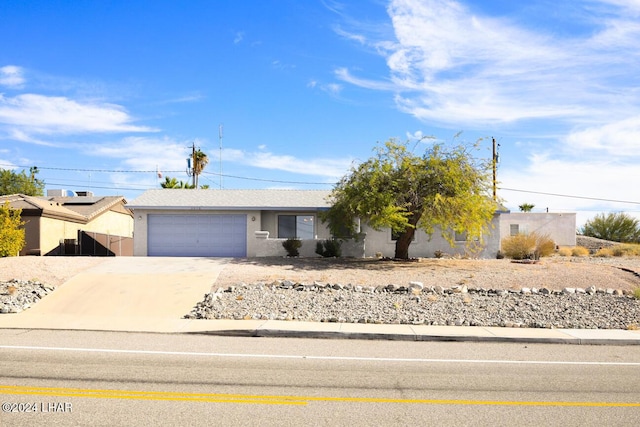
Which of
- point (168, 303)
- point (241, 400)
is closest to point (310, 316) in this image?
point (168, 303)

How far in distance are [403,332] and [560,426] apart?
6464mm

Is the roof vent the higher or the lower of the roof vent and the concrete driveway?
the higher

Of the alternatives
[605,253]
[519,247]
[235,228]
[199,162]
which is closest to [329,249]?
[235,228]

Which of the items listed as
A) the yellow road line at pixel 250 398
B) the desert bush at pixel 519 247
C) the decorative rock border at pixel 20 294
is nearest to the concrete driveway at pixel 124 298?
the decorative rock border at pixel 20 294

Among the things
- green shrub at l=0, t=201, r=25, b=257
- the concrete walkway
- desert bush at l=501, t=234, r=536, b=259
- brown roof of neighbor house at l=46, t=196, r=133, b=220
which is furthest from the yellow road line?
brown roof of neighbor house at l=46, t=196, r=133, b=220

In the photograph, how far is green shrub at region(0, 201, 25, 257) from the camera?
2525cm

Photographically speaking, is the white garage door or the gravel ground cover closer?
the gravel ground cover

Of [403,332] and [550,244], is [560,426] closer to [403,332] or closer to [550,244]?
[403,332]

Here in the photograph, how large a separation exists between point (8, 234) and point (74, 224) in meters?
8.09

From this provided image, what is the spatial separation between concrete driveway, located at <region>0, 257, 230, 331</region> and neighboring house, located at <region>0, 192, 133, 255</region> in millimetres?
8157

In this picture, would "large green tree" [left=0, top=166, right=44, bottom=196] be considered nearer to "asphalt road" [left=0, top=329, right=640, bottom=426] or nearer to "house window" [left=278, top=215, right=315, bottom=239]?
"house window" [left=278, top=215, right=315, bottom=239]

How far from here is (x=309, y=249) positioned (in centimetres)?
2702

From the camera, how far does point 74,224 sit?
33.3 metres

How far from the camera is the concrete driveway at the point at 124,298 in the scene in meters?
14.3
